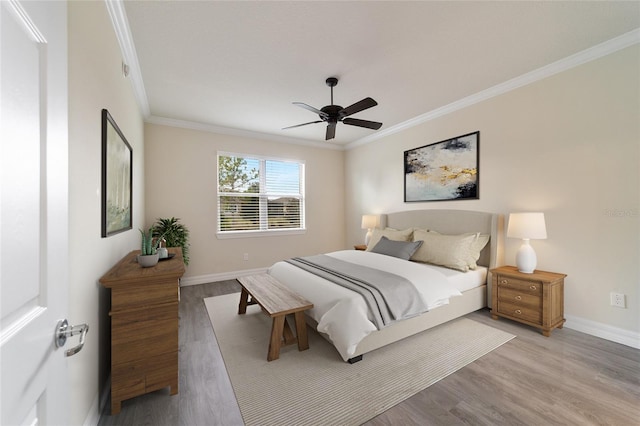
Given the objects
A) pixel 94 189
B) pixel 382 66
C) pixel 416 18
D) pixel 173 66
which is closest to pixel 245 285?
pixel 94 189

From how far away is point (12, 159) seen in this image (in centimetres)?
53

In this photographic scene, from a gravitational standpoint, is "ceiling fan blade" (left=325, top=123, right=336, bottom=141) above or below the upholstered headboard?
above

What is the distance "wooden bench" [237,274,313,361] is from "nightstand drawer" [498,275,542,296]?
2.19m

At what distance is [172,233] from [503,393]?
4268 millimetres

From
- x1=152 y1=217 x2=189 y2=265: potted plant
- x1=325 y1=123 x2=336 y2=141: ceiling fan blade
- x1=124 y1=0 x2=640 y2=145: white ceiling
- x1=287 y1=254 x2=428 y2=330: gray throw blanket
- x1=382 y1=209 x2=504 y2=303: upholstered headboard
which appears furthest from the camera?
x1=152 y1=217 x2=189 y2=265: potted plant

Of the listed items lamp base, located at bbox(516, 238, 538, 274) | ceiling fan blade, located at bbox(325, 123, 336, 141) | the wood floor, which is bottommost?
the wood floor

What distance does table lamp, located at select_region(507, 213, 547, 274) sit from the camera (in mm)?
2686

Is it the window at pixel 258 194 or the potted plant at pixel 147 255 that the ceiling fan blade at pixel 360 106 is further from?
the window at pixel 258 194

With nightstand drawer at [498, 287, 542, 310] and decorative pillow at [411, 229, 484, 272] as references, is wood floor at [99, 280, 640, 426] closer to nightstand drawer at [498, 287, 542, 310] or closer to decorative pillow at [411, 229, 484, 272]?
nightstand drawer at [498, 287, 542, 310]

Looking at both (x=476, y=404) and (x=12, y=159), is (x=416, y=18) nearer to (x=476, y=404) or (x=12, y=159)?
(x=12, y=159)

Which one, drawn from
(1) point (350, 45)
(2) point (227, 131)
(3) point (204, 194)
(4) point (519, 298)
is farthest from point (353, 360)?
(2) point (227, 131)

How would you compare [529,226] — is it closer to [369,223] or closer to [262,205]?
[369,223]

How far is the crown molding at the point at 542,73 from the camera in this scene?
236 centimetres

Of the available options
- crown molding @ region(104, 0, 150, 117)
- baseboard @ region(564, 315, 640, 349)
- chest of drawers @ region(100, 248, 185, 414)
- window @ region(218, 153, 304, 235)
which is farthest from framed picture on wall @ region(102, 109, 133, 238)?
baseboard @ region(564, 315, 640, 349)
